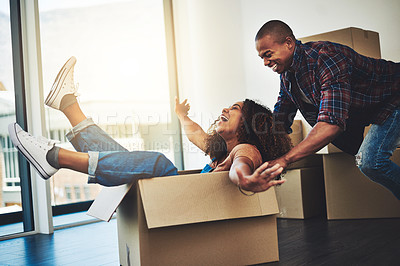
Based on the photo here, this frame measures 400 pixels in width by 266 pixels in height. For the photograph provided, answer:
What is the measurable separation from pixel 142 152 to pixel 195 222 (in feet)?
1.08

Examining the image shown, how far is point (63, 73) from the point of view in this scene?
1.85 m

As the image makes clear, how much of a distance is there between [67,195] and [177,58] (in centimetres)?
154

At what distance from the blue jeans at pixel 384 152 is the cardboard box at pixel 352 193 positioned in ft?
2.42

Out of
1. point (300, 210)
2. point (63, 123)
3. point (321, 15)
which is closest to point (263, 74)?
point (321, 15)

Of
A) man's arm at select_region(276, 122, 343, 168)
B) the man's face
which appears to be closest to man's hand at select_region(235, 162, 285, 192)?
man's arm at select_region(276, 122, 343, 168)

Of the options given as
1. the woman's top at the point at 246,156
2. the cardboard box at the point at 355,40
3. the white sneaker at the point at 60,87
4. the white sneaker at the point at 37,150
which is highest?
the cardboard box at the point at 355,40

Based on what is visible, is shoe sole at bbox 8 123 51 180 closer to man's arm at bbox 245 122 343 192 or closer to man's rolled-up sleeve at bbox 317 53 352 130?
man's arm at bbox 245 122 343 192

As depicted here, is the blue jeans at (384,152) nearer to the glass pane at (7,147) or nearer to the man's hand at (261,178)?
the man's hand at (261,178)

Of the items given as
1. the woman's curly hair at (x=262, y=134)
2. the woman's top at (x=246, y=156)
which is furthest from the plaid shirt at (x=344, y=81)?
the woman's top at (x=246, y=156)

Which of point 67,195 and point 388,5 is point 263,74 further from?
point 67,195

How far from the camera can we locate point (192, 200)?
142cm

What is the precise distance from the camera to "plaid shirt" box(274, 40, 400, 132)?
4.78 ft

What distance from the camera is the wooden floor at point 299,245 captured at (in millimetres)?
1570

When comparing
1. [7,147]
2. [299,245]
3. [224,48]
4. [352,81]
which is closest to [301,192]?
[299,245]
